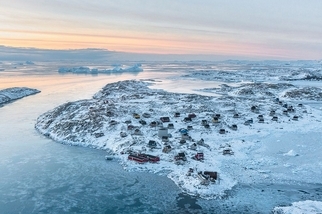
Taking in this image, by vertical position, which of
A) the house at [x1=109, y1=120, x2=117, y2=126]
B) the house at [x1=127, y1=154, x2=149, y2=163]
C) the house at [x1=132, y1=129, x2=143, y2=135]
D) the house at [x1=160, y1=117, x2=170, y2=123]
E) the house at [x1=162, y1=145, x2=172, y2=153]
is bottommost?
the house at [x1=127, y1=154, x2=149, y2=163]

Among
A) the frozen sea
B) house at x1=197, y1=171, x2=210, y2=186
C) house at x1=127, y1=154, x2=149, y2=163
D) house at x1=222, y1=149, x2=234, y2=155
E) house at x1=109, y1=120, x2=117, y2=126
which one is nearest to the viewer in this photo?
the frozen sea

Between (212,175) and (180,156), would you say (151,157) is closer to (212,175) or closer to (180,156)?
(180,156)

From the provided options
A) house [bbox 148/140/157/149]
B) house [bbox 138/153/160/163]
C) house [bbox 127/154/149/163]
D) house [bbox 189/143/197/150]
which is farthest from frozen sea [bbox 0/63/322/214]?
house [bbox 189/143/197/150]

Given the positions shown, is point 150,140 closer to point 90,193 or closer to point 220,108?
point 90,193

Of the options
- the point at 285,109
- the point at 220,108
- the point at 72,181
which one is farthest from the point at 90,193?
the point at 285,109

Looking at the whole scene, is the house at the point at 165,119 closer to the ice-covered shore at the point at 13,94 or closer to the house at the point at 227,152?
the house at the point at 227,152

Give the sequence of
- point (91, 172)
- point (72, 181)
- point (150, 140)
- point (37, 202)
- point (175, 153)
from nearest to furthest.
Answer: point (37, 202) → point (72, 181) → point (91, 172) → point (175, 153) → point (150, 140)

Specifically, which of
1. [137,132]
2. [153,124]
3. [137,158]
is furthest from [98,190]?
[153,124]

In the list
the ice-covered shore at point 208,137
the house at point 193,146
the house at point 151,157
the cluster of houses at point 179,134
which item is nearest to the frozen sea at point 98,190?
the ice-covered shore at point 208,137

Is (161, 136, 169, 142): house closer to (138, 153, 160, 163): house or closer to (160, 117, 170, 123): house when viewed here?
(138, 153, 160, 163): house
